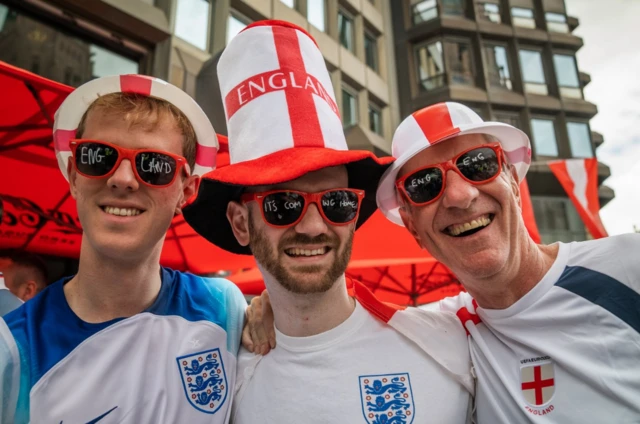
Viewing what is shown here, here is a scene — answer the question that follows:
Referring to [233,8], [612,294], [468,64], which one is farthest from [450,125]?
[468,64]

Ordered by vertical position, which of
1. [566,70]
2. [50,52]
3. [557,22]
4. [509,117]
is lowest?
[50,52]

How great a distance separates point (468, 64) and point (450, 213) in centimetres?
1777

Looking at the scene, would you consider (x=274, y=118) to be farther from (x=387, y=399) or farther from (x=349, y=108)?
(x=349, y=108)

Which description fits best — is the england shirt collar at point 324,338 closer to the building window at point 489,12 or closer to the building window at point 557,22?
the building window at point 489,12

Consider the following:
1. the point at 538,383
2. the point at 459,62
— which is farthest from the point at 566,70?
the point at 538,383

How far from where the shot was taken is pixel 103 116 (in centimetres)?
190

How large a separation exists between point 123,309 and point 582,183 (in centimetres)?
685

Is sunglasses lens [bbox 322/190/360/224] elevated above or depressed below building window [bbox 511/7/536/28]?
below

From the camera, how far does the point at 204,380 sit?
1773 millimetres

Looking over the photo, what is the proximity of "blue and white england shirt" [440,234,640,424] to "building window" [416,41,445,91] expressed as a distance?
16793 mm

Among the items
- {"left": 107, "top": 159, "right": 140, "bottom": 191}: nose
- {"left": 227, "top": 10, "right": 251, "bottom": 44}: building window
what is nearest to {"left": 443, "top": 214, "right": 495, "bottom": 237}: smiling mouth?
{"left": 107, "top": 159, "right": 140, "bottom": 191}: nose

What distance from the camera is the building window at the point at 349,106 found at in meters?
14.0

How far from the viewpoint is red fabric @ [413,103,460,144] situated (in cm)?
199

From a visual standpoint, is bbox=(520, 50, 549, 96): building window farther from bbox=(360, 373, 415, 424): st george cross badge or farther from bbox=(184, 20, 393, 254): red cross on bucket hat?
bbox=(360, 373, 415, 424): st george cross badge
